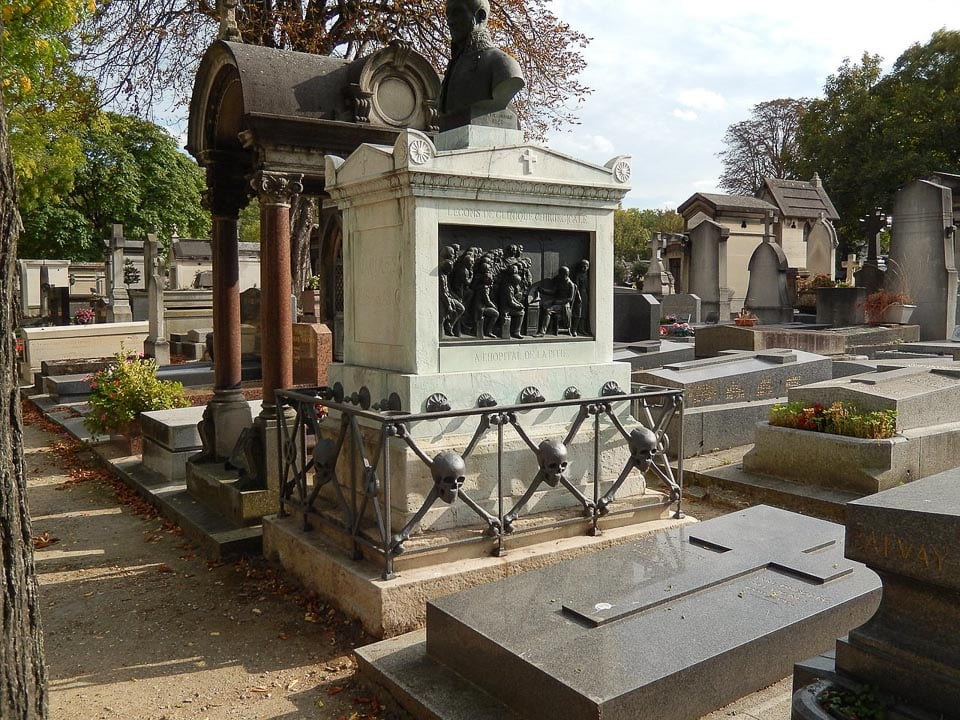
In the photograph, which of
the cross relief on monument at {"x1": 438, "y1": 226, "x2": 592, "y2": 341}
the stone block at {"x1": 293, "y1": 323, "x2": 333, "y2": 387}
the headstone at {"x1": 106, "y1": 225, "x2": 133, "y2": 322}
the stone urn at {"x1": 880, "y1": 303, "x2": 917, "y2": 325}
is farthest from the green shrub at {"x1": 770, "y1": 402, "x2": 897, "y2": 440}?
the headstone at {"x1": 106, "y1": 225, "x2": 133, "y2": 322}

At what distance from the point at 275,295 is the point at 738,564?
4691mm

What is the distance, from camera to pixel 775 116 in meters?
59.9

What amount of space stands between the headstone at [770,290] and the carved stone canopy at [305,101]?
18.2 meters

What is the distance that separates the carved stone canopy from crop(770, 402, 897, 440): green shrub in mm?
4479

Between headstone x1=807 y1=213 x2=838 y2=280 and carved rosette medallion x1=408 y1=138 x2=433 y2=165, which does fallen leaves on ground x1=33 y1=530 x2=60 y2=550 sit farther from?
headstone x1=807 y1=213 x2=838 y2=280

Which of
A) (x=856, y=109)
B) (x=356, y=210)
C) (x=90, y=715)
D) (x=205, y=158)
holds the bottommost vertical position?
(x=90, y=715)

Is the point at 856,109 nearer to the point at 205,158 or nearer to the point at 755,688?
the point at 205,158

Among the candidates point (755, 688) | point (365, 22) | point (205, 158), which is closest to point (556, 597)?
point (755, 688)

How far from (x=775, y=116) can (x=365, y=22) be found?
51.0 meters

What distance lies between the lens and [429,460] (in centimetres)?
471

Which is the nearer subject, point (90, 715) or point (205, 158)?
point (90, 715)

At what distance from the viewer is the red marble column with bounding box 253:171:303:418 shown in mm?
7121

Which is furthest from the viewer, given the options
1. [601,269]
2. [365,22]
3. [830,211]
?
[830,211]

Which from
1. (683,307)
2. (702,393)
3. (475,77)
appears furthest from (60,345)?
(683,307)
